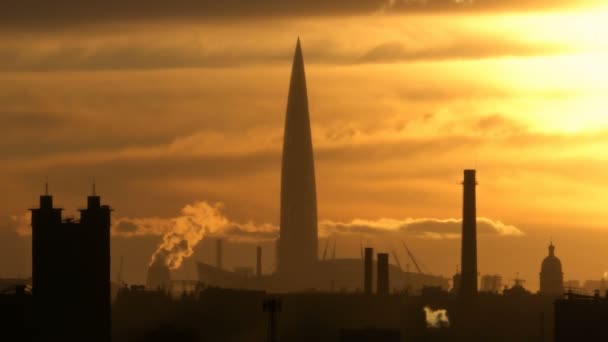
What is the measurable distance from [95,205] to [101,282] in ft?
24.6

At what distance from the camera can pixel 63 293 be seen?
6127 inches

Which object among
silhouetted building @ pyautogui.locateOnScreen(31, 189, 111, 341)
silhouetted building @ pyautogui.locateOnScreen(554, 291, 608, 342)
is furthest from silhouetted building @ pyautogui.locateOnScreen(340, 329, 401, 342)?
silhouetted building @ pyautogui.locateOnScreen(31, 189, 111, 341)

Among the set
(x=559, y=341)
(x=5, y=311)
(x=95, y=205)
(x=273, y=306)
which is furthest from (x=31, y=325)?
(x=559, y=341)

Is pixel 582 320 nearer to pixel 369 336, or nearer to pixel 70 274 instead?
pixel 369 336

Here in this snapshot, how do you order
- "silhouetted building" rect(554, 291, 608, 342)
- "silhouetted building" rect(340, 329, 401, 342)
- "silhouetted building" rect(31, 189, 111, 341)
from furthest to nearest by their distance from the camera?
"silhouetted building" rect(340, 329, 401, 342)
"silhouetted building" rect(31, 189, 111, 341)
"silhouetted building" rect(554, 291, 608, 342)

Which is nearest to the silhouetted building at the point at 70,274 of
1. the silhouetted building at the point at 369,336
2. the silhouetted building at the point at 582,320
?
the silhouetted building at the point at 369,336

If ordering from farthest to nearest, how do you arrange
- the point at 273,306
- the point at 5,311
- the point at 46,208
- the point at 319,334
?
the point at 319,334, the point at 46,208, the point at 5,311, the point at 273,306

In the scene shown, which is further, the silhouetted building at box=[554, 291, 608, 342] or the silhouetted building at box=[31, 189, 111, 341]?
the silhouetted building at box=[31, 189, 111, 341]

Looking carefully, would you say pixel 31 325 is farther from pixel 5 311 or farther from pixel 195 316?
pixel 195 316

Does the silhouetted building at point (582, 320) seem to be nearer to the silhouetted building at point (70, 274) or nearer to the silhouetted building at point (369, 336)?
the silhouetted building at point (369, 336)

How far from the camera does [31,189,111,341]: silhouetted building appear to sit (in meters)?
154

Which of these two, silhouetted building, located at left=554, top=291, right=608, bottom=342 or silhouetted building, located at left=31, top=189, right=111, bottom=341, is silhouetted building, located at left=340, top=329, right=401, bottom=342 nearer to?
silhouetted building, located at left=554, top=291, right=608, bottom=342

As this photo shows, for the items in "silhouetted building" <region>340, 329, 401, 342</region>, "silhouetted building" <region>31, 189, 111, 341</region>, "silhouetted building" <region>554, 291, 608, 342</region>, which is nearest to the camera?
"silhouetted building" <region>554, 291, 608, 342</region>

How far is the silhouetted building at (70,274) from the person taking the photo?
154250 mm
